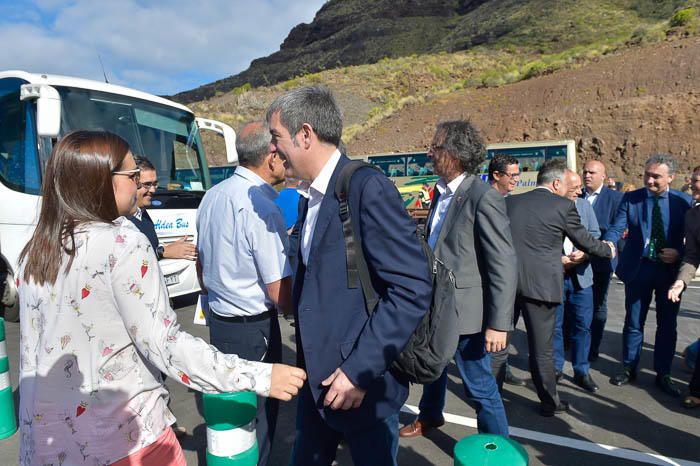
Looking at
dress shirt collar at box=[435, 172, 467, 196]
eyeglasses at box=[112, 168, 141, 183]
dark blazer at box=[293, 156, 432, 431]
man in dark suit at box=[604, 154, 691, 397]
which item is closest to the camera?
eyeglasses at box=[112, 168, 141, 183]

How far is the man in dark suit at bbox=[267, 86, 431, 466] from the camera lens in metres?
1.76

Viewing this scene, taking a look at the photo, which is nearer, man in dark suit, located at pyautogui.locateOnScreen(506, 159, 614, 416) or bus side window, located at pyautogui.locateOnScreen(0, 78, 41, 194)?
man in dark suit, located at pyautogui.locateOnScreen(506, 159, 614, 416)

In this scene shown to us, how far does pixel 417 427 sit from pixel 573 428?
4.01 ft

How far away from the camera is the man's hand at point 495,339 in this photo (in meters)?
2.89

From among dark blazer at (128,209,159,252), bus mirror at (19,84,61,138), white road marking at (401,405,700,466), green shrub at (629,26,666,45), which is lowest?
white road marking at (401,405,700,466)

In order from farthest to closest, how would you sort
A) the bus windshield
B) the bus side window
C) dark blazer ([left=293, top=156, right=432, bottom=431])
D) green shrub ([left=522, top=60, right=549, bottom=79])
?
green shrub ([left=522, top=60, right=549, bottom=79]) → the bus windshield → the bus side window → dark blazer ([left=293, top=156, right=432, bottom=431])

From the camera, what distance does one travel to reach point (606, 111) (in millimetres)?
26109

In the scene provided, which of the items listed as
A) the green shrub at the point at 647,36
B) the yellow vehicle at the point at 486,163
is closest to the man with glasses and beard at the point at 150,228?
the yellow vehicle at the point at 486,163

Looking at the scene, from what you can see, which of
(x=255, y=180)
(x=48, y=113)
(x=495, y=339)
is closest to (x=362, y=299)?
(x=255, y=180)

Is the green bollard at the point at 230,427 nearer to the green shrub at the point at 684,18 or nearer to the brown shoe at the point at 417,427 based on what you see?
the brown shoe at the point at 417,427

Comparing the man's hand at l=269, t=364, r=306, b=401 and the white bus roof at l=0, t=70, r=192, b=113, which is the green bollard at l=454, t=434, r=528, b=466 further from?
the white bus roof at l=0, t=70, r=192, b=113

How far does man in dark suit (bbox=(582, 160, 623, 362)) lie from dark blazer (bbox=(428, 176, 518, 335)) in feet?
9.26

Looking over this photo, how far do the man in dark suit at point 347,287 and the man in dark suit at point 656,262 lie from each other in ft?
11.4

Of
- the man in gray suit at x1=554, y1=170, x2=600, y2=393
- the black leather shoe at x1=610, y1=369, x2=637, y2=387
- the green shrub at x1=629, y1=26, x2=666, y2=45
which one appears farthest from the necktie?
the green shrub at x1=629, y1=26, x2=666, y2=45
